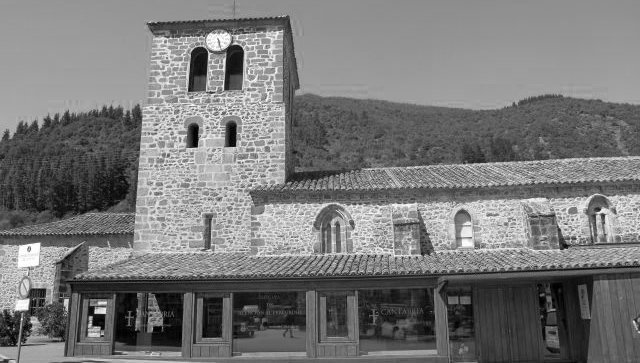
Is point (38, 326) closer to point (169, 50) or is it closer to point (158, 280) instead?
point (158, 280)

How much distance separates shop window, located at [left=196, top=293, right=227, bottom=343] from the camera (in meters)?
15.9

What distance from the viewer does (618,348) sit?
13.6m

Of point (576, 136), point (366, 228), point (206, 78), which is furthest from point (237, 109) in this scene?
point (576, 136)

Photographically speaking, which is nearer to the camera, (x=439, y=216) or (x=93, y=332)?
(x=93, y=332)

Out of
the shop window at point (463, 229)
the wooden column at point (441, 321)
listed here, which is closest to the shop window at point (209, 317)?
the wooden column at point (441, 321)

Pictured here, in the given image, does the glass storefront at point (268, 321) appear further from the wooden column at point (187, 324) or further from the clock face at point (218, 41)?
the clock face at point (218, 41)

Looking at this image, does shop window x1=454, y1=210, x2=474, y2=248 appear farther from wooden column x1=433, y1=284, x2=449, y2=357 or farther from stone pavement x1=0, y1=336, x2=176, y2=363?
stone pavement x1=0, y1=336, x2=176, y2=363

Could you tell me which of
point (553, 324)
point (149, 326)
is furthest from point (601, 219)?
point (149, 326)

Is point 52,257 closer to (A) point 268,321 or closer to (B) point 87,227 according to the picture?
(B) point 87,227

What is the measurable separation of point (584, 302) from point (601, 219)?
466cm

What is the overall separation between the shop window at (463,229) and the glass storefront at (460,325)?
263 cm

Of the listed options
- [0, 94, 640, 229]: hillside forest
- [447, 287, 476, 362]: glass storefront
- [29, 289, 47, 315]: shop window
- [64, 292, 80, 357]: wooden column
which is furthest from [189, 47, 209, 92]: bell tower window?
[0, 94, 640, 229]: hillside forest

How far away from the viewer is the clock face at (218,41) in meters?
21.7

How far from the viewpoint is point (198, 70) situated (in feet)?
72.0
